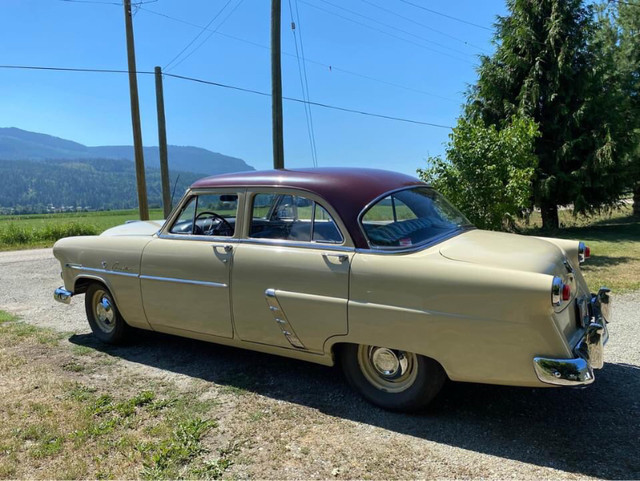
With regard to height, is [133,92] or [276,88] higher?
[133,92]

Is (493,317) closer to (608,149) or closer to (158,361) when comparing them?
(158,361)

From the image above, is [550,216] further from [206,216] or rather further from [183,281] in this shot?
[183,281]

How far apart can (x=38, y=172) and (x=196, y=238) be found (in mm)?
155828

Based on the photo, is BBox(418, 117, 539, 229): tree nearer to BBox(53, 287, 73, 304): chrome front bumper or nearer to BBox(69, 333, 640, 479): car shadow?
BBox(69, 333, 640, 479): car shadow

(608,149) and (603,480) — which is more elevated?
(608,149)

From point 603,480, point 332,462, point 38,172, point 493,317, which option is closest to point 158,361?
point 332,462

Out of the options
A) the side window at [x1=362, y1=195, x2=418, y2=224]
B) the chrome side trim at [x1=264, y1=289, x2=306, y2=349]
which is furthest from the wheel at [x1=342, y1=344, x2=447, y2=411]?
the side window at [x1=362, y1=195, x2=418, y2=224]

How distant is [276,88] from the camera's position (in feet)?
34.7

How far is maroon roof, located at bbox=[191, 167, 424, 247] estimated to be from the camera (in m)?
3.34

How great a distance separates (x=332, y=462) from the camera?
268cm

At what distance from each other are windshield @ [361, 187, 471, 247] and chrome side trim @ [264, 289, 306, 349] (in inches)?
32.9

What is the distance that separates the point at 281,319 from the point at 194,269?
934mm

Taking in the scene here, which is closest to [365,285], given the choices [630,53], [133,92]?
[133,92]

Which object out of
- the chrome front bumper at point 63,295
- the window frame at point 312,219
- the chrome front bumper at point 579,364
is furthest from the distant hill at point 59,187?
the chrome front bumper at point 579,364
